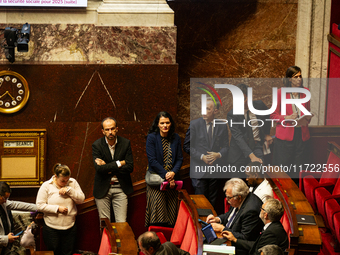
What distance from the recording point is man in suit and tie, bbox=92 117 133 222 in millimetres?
4531

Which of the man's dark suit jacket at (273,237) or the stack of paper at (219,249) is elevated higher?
the man's dark suit jacket at (273,237)

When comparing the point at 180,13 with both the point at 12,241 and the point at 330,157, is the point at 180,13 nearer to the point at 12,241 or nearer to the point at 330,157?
the point at 330,157

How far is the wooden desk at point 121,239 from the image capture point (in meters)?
3.49

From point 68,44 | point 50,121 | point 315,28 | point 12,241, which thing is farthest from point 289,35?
point 12,241

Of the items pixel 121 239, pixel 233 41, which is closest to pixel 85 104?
pixel 121 239

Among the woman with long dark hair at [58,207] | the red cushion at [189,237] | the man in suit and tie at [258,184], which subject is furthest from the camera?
the woman with long dark hair at [58,207]

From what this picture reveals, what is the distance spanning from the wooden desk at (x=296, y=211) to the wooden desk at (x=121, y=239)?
3.73 ft

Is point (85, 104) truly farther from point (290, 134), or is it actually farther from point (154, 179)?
point (290, 134)

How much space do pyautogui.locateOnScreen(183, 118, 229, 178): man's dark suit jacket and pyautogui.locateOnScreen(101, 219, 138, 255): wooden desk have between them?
3.25 ft

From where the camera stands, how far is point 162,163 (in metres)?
4.53

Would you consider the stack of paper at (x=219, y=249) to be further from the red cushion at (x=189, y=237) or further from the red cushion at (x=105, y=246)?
the red cushion at (x=105, y=246)

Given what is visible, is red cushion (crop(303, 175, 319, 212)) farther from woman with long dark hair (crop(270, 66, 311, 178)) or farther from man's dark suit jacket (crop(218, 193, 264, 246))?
man's dark suit jacket (crop(218, 193, 264, 246))

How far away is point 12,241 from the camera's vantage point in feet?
13.1

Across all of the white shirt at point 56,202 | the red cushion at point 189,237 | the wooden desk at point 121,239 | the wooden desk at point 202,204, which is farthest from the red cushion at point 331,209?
the white shirt at point 56,202
